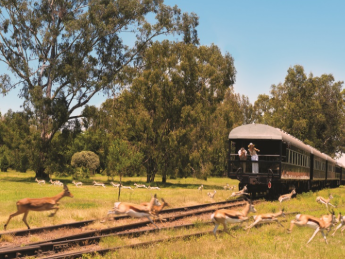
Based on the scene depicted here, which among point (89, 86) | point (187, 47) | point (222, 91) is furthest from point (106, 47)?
point (222, 91)

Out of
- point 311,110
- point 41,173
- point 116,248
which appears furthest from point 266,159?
point 311,110

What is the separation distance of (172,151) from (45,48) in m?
14.1

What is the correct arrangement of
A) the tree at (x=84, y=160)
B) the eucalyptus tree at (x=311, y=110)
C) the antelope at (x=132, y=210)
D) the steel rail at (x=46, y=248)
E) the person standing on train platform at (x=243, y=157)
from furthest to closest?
the eucalyptus tree at (x=311, y=110)
the tree at (x=84, y=160)
the person standing on train platform at (x=243, y=157)
the antelope at (x=132, y=210)
the steel rail at (x=46, y=248)

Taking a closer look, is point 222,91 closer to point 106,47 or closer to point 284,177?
point 106,47

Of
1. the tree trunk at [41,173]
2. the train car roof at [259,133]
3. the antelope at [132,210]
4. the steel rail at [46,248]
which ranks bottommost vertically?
the steel rail at [46,248]

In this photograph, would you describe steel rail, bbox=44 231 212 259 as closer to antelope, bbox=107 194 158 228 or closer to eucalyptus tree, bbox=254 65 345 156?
antelope, bbox=107 194 158 228

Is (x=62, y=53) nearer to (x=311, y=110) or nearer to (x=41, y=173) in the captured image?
(x=41, y=173)

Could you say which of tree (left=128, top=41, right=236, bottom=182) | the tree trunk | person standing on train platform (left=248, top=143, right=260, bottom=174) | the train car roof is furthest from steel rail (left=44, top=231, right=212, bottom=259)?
the tree trunk

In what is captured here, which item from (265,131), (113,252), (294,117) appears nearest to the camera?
(113,252)

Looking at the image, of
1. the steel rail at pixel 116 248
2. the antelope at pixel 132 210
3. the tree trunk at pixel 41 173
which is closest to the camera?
the steel rail at pixel 116 248

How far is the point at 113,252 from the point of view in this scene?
906 cm

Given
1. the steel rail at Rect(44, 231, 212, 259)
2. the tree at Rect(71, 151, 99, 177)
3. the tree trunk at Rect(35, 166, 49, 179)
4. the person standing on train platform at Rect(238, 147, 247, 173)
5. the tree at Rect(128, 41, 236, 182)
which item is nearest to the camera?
the steel rail at Rect(44, 231, 212, 259)

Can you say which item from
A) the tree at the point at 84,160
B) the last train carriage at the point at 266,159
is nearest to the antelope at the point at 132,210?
the last train carriage at the point at 266,159

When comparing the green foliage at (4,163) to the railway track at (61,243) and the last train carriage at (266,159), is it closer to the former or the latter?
the last train carriage at (266,159)
